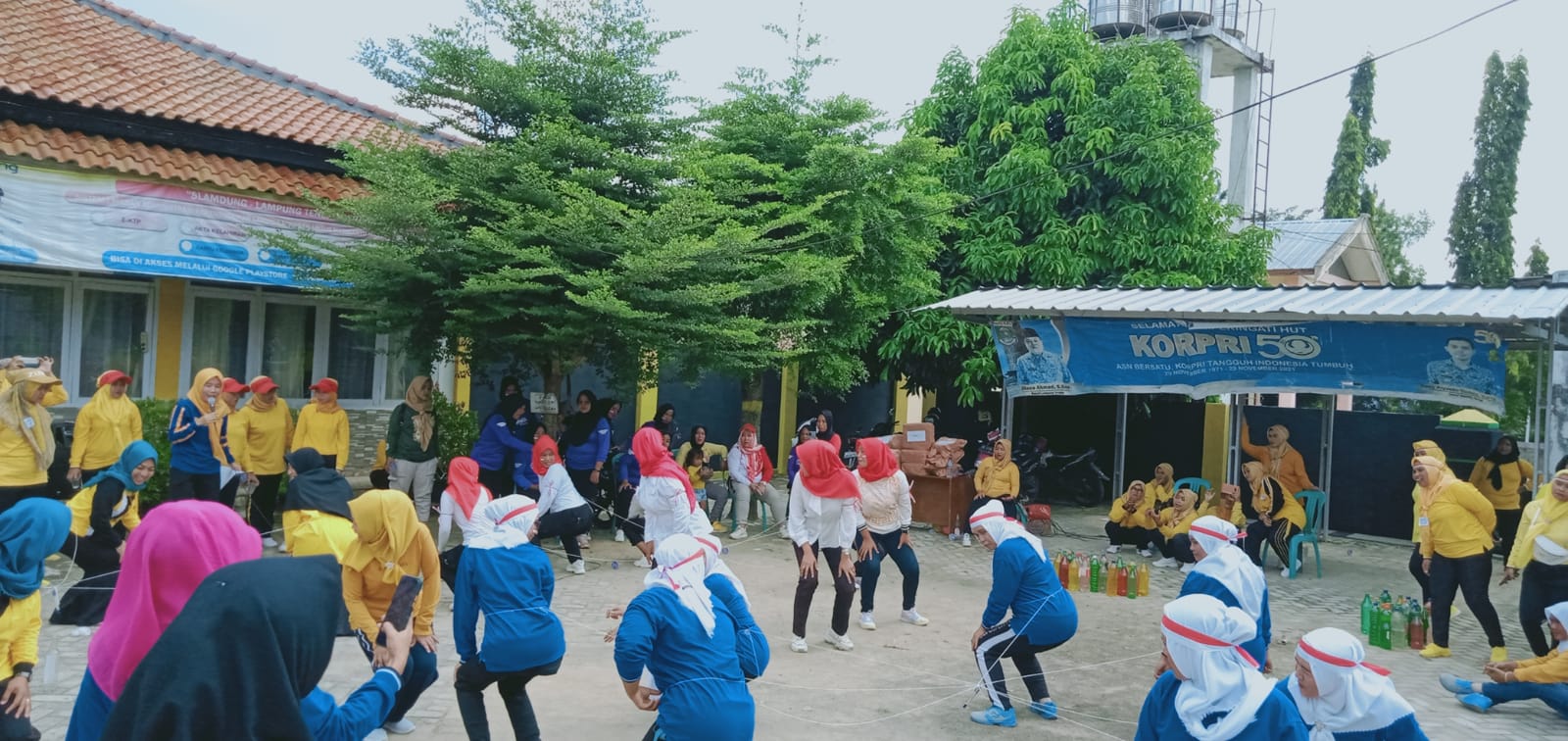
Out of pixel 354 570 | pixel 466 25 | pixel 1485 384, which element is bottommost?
pixel 354 570

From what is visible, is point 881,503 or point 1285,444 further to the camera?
point 1285,444

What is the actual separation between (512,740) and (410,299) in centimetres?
665

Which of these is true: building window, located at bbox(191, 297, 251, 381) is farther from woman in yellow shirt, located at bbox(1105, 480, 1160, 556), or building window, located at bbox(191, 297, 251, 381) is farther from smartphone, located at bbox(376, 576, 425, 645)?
woman in yellow shirt, located at bbox(1105, 480, 1160, 556)

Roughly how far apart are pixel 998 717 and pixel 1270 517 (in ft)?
21.0

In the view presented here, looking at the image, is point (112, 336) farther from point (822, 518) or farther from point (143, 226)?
point (822, 518)

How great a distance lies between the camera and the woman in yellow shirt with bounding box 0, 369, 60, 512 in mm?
8406

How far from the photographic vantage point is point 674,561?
461cm

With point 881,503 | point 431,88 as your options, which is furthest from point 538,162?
point 881,503

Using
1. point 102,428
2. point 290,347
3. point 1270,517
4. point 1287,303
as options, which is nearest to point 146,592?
point 102,428

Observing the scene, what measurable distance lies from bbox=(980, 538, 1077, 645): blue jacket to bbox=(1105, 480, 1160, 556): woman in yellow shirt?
6516 millimetres

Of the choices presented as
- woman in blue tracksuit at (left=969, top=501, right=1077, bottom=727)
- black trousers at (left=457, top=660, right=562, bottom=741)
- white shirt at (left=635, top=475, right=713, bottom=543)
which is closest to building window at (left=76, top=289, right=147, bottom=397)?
white shirt at (left=635, top=475, right=713, bottom=543)

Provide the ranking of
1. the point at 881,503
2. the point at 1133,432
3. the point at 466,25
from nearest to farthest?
the point at 881,503
the point at 466,25
the point at 1133,432

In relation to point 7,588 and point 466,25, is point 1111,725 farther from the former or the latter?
point 466,25

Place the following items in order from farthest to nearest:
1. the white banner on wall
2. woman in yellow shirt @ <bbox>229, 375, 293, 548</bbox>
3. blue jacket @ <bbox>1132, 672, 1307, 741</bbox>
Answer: the white banner on wall < woman in yellow shirt @ <bbox>229, 375, 293, 548</bbox> < blue jacket @ <bbox>1132, 672, 1307, 741</bbox>
